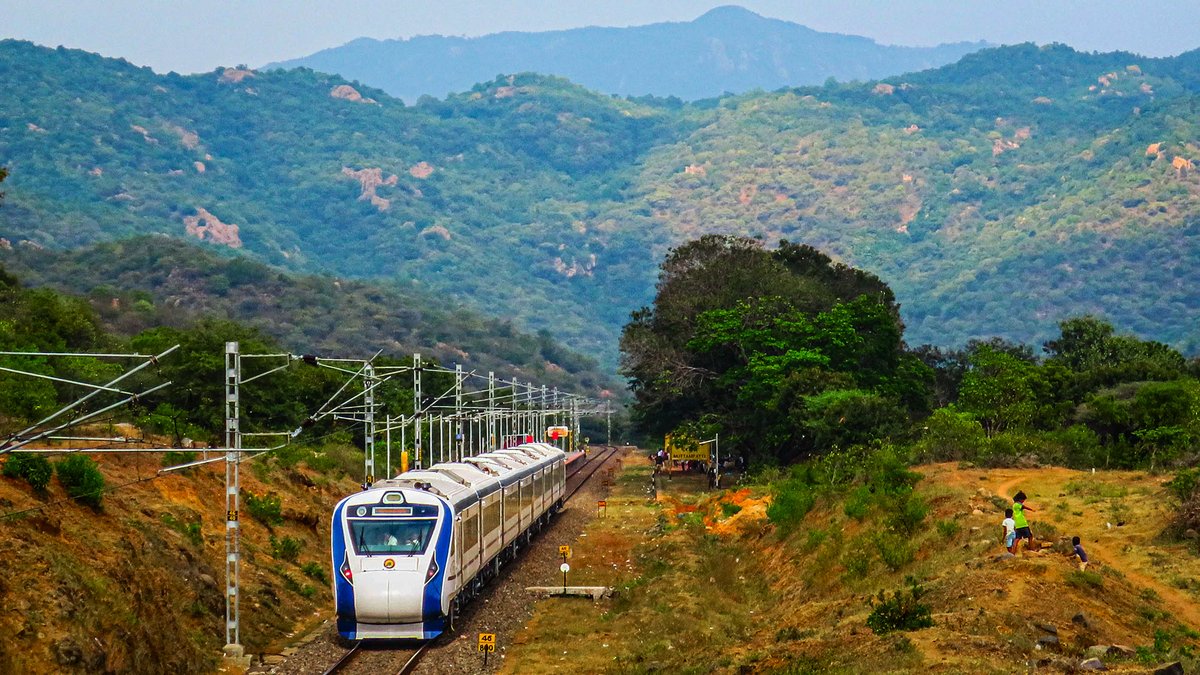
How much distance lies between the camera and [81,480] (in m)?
27.6

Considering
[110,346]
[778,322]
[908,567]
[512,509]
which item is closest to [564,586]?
[512,509]

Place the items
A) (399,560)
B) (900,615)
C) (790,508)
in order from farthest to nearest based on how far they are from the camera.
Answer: (790,508) < (399,560) < (900,615)

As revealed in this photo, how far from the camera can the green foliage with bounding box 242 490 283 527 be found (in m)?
36.9

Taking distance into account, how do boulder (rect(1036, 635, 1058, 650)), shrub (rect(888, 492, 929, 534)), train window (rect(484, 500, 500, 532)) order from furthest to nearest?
1. train window (rect(484, 500, 500, 532))
2. shrub (rect(888, 492, 929, 534))
3. boulder (rect(1036, 635, 1058, 650))

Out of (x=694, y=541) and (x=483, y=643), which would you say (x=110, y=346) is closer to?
(x=694, y=541)

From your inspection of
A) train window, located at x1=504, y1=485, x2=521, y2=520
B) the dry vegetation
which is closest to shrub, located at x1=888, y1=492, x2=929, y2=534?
train window, located at x1=504, y1=485, x2=521, y2=520

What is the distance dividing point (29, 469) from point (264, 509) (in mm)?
11039

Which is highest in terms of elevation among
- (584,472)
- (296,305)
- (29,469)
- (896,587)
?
(29,469)

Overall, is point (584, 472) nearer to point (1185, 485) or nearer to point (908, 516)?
point (908, 516)

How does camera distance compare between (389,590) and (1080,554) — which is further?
(389,590)

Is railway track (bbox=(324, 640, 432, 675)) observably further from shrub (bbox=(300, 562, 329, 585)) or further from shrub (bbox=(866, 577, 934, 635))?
shrub (bbox=(300, 562, 329, 585))

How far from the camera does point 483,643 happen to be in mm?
25094

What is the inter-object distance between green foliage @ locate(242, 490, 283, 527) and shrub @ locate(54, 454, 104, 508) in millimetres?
8923

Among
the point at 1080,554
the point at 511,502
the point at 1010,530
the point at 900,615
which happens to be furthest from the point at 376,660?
the point at 511,502
